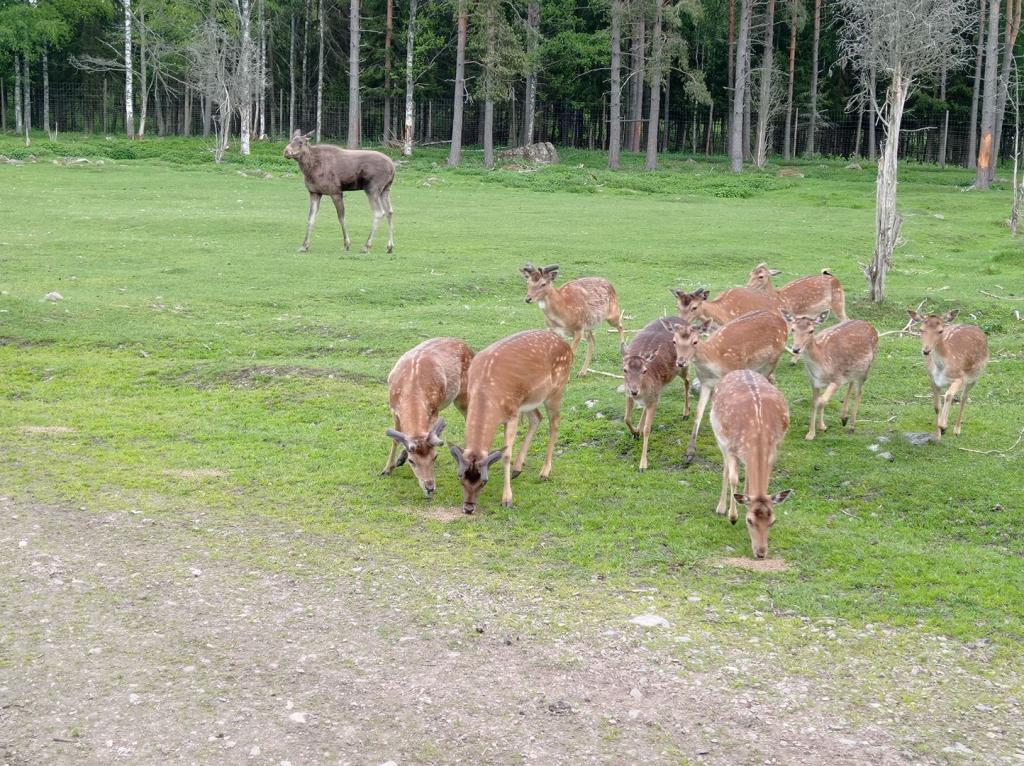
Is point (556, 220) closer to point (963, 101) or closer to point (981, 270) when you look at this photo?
point (981, 270)

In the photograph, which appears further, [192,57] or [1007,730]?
[192,57]

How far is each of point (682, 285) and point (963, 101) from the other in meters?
44.3

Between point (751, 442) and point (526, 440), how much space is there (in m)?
2.27

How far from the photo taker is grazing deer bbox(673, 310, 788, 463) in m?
10.2

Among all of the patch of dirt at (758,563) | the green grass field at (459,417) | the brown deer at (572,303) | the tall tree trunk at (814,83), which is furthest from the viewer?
the tall tree trunk at (814,83)

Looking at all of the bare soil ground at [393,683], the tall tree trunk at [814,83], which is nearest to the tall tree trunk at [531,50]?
A: the tall tree trunk at [814,83]

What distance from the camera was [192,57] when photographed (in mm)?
50688

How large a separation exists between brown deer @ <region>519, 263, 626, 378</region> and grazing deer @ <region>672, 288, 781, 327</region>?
1.14m

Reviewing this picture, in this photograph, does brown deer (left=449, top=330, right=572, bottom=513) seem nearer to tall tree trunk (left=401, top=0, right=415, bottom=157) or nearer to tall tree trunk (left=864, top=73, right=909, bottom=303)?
tall tree trunk (left=864, top=73, right=909, bottom=303)

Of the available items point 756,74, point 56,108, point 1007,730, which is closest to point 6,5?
point 56,108

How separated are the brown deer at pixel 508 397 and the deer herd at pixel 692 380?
Result: 11mm

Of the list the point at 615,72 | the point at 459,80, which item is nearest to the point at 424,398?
the point at 459,80

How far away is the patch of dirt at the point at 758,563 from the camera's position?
303 inches

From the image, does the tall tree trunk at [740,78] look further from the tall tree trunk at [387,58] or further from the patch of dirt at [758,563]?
the patch of dirt at [758,563]
